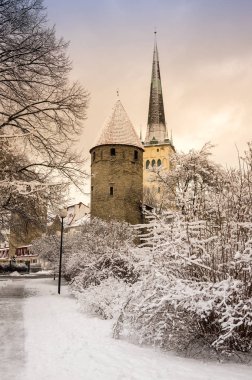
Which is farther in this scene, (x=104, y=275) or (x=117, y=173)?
(x=117, y=173)

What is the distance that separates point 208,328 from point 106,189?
1477 inches

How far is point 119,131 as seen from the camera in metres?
46.3

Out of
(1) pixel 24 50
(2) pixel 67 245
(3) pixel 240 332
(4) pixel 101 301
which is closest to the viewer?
(3) pixel 240 332

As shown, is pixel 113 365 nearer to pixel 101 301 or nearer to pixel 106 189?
pixel 101 301

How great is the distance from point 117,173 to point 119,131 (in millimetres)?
4892

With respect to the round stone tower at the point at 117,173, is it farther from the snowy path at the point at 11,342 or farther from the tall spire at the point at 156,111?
the tall spire at the point at 156,111

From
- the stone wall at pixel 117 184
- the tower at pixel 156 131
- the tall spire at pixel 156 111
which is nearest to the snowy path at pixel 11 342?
the stone wall at pixel 117 184

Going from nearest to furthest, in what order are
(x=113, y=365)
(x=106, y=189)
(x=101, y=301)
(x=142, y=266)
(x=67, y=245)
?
(x=113, y=365)
(x=142, y=266)
(x=101, y=301)
(x=67, y=245)
(x=106, y=189)

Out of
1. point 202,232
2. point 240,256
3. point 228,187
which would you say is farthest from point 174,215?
point 240,256

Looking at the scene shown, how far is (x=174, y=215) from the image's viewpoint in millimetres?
7621

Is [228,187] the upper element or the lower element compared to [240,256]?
upper

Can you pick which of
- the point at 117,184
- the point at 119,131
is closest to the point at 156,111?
the point at 119,131

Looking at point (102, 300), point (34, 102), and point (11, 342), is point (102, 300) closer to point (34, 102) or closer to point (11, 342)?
point (11, 342)

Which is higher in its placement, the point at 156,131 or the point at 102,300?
the point at 156,131
